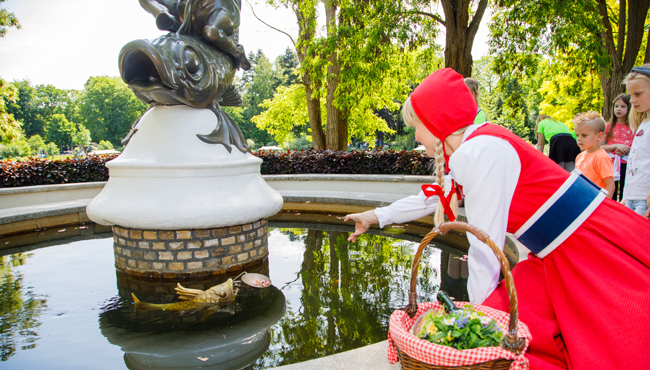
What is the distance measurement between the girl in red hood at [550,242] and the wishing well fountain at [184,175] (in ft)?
→ 9.95

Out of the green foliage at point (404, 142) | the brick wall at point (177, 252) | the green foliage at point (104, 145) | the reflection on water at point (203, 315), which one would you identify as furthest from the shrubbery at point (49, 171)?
the green foliage at point (104, 145)

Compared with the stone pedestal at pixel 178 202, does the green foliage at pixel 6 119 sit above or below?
above

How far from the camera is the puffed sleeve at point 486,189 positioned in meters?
1.44

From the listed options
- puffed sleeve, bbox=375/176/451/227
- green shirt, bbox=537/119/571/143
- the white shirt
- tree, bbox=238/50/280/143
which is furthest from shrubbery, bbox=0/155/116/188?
tree, bbox=238/50/280/143

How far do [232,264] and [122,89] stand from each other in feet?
226

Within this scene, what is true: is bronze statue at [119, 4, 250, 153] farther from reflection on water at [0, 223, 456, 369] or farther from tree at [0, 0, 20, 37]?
tree at [0, 0, 20, 37]

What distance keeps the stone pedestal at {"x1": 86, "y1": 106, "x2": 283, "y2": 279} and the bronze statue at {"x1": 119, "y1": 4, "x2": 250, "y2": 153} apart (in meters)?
0.16

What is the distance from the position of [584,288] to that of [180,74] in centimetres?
401

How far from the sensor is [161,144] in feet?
14.1

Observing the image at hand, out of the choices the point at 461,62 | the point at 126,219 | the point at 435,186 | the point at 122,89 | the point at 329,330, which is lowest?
the point at 329,330

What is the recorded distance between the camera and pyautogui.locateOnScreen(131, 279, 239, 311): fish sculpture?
3412 millimetres

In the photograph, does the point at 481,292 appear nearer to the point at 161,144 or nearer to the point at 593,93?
the point at 161,144

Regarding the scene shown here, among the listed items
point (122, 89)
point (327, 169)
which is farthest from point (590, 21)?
point (122, 89)

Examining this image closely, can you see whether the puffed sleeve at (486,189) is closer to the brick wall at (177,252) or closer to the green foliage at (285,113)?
the brick wall at (177,252)
